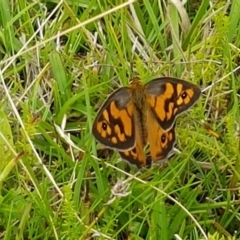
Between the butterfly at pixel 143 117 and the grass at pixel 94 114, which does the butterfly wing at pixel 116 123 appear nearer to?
the butterfly at pixel 143 117

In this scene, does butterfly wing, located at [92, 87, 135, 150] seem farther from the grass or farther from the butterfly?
the grass

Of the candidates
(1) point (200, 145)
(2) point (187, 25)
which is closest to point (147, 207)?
(1) point (200, 145)

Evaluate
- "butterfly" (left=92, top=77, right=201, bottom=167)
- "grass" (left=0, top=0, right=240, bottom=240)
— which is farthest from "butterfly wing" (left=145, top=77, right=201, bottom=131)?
"grass" (left=0, top=0, right=240, bottom=240)

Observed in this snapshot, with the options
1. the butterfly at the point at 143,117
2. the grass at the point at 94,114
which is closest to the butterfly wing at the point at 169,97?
the butterfly at the point at 143,117

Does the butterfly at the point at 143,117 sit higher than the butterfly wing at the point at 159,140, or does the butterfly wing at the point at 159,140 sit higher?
the butterfly at the point at 143,117

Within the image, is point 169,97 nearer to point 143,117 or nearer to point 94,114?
point 143,117

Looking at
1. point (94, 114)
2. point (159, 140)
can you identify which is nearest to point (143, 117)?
point (159, 140)
